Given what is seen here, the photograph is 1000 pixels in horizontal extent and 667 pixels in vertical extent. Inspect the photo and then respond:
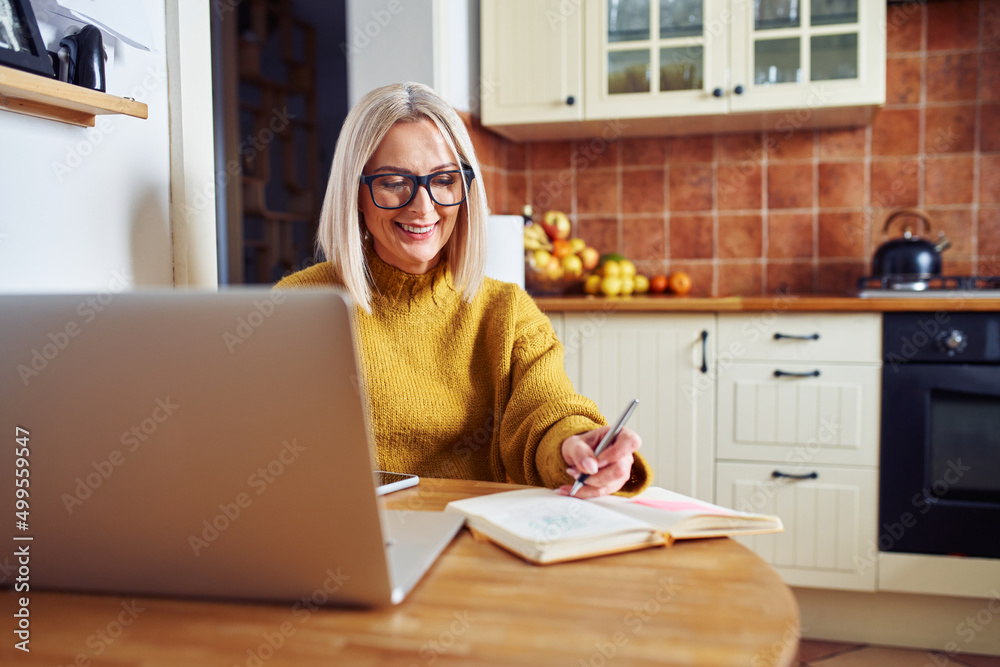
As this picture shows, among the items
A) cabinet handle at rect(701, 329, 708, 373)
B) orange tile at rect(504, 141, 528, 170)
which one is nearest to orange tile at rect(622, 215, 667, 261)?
orange tile at rect(504, 141, 528, 170)

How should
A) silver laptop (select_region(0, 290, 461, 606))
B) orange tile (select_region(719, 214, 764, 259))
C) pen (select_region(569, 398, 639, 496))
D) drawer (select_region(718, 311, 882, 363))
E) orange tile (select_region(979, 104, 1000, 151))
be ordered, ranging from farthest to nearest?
orange tile (select_region(719, 214, 764, 259)) < orange tile (select_region(979, 104, 1000, 151)) < drawer (select_region(718, 311, 882, 363)) < pen (select_region(569, 398, 639, 496)) < silver laptop (select_region(0, 290, 461, 606))

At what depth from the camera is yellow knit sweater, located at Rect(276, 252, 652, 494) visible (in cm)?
133

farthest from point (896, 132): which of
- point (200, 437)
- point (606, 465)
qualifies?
point (200, 437)

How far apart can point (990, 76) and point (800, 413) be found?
136 centimetres

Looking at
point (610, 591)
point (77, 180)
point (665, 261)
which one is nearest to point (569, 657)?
point (610, 591)

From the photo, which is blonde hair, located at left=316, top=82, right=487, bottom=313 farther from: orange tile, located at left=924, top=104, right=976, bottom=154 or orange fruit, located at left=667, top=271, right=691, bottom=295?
orange tile, located at left=924, top=104, right=976, bottom=154

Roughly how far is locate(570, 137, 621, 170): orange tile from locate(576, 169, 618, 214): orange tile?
26 mm

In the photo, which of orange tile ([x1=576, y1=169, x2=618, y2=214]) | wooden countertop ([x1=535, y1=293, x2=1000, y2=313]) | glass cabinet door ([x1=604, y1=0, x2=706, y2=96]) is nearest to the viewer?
wooden countertop ([x1=535, y1=293, x2=1000, y2=313])

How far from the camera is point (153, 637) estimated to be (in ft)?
2.01

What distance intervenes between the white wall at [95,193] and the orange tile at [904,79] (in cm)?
236

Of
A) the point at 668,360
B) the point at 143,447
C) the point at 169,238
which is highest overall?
the point at 169,238

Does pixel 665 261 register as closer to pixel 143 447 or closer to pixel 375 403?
pixel 375 403

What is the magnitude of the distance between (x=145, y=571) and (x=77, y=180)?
0.78m

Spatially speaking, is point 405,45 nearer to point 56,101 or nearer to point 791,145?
point 791,145
